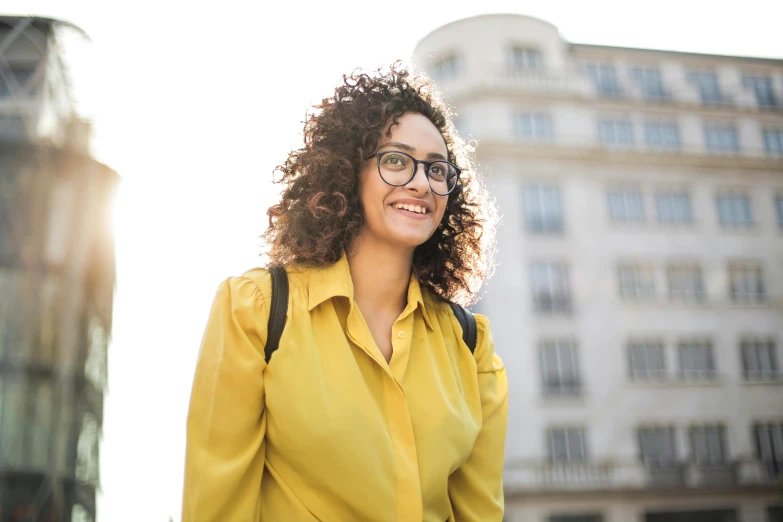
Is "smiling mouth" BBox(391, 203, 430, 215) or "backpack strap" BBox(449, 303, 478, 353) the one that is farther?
"backpack strap" BBox(449, 303, 478, 353)

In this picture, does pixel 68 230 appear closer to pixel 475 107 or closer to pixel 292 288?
pixel 475 107

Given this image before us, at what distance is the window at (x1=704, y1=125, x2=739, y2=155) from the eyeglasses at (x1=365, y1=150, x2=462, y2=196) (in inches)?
1134

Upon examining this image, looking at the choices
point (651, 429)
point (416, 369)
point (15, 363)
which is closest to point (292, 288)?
point (416, 369)

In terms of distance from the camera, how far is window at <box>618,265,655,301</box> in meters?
25.8

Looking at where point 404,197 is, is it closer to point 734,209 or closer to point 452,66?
point 452,66

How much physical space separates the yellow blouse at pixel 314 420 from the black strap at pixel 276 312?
0.02 m

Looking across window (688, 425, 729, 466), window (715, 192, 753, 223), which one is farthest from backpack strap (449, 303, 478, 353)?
window (715, 192, 753, 223)

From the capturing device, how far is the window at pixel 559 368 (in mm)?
24391

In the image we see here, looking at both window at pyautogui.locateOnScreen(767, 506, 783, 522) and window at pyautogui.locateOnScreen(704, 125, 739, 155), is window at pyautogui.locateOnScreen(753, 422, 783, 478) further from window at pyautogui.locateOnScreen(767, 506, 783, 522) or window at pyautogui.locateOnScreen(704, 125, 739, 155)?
window at pyautogui.locateOnScreen(704, 125, 739, 155)

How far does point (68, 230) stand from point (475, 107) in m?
16.2

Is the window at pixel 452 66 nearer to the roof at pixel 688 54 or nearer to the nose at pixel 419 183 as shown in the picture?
the roof at pixel 688 54

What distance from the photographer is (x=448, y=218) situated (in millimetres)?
2727

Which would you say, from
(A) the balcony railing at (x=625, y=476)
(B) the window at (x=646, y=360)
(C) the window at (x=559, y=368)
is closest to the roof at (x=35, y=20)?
(C) the window at (x=559, y=368)

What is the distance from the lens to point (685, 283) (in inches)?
1041
